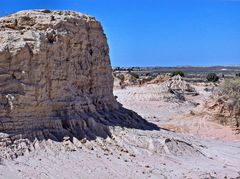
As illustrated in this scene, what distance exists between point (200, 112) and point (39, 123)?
13.7 m

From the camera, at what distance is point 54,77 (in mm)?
16797

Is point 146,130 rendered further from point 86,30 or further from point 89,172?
point 89,172

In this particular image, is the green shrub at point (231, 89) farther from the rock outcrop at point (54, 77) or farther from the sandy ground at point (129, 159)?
the rock outcrop at point (54, 77)

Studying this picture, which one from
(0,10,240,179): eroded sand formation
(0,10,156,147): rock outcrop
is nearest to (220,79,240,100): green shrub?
(0,10,240,179): eroded sand formation

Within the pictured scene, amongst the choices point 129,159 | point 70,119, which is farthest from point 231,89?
point 70,119

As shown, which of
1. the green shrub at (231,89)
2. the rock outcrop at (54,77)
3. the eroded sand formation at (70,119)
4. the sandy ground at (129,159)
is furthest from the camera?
the green shrub at (231,89)

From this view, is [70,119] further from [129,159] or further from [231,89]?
[231,89]

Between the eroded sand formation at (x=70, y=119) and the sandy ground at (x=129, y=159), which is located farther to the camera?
the eroded sand formation at (x=70, y=119)

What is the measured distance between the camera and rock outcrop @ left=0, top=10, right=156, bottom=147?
51.3ft

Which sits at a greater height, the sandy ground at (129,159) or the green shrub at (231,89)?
the green shrub at (231,89)

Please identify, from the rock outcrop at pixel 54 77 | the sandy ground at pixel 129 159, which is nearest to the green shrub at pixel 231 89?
the sandy ground at pixel 129 159

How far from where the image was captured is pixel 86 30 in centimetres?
1914

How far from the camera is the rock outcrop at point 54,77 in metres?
15.6

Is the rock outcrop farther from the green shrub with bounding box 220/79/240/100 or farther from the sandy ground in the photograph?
the green shrub with bounding box 220/79/240/100
